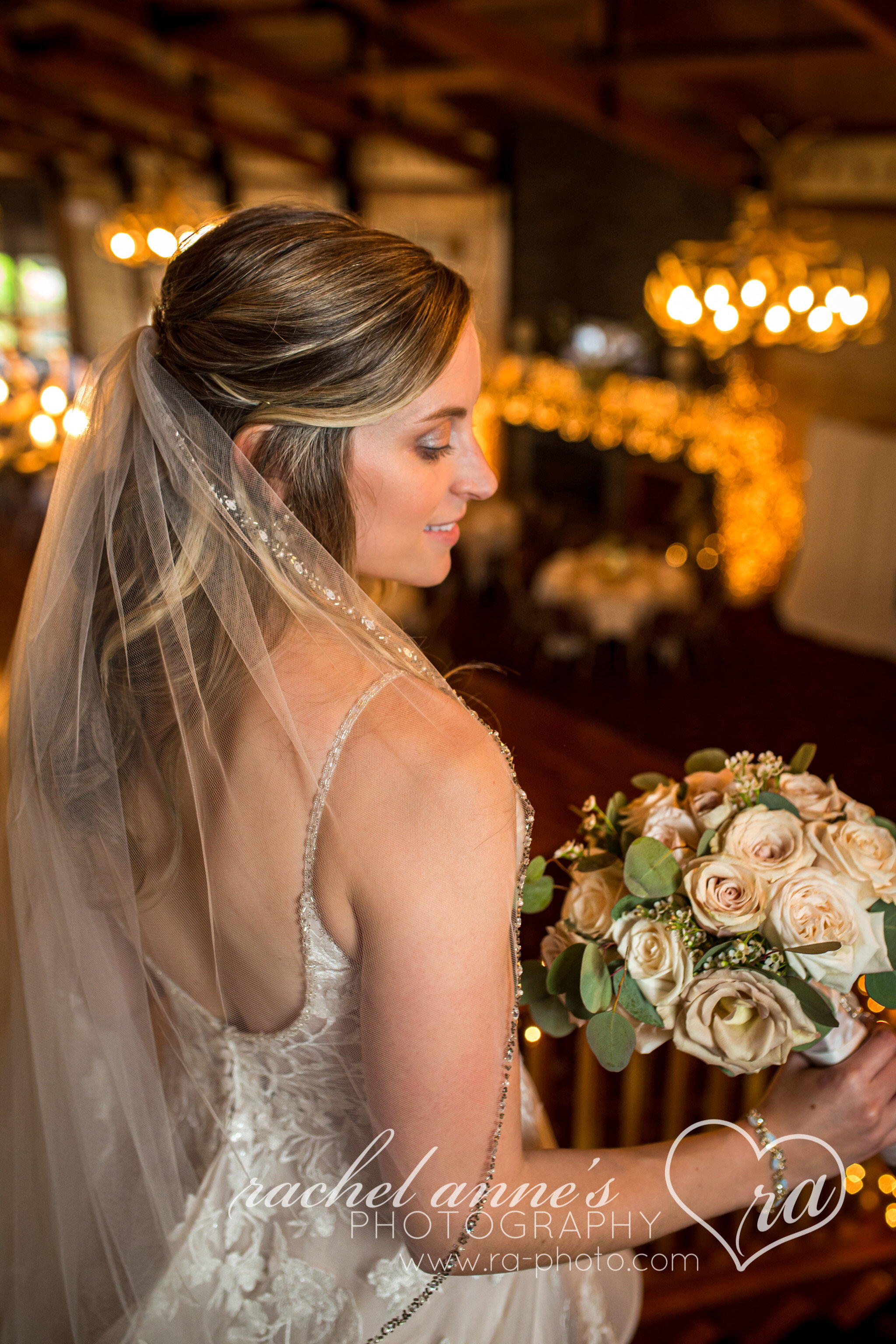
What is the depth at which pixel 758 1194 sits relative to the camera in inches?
45.6

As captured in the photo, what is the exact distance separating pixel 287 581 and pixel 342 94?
31.8ft

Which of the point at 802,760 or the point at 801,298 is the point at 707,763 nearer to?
the point at 802,760

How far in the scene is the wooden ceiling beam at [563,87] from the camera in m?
6.09

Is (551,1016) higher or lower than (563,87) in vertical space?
lower

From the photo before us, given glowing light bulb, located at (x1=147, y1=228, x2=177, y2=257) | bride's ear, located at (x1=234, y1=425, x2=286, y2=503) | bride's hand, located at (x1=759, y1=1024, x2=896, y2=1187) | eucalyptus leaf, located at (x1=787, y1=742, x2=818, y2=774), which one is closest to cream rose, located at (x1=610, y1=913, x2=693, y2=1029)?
bride's hand, located at (x1=759, y1=1024, x2=896, y2=1187)

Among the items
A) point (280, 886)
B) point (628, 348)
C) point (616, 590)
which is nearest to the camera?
point (280, 886)

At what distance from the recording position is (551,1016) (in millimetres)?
1233

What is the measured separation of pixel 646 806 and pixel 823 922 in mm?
243

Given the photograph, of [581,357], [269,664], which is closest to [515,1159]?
[269,664]

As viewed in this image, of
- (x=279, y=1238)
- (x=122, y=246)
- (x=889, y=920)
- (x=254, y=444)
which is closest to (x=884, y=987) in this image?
(x=889, y=920)

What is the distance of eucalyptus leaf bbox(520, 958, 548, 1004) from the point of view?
48.5 inches

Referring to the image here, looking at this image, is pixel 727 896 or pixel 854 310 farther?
pixel 854 310

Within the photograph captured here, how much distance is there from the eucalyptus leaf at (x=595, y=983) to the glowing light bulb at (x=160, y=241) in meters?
5.66

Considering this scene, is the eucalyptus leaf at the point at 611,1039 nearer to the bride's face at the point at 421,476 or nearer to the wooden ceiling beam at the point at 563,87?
the bride's face at the point at 421,476
